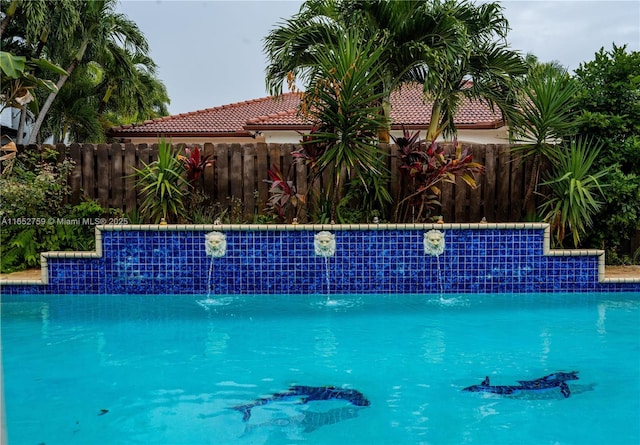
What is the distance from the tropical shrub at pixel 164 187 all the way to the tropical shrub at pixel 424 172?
11.2 feet

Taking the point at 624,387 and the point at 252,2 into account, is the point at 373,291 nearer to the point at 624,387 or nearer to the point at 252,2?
the point at 624,387

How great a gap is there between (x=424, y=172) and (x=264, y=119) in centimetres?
949

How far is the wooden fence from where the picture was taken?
896 centimetres

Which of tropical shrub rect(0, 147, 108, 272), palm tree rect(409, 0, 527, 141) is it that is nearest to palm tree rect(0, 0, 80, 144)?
tropical shrub rect(0, 147, 108, 272)

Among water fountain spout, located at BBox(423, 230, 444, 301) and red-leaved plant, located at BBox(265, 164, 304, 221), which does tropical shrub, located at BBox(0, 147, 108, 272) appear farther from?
water fountain spout, located at BBox(423, 230, 444, 301)

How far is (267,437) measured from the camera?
3.00 meters

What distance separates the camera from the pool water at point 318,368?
312cm

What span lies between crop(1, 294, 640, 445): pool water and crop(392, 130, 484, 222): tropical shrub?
1831 mm

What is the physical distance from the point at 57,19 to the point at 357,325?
1643cm

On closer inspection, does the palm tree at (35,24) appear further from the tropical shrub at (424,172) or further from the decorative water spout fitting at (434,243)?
the decorative water spout fitting at (434,243)

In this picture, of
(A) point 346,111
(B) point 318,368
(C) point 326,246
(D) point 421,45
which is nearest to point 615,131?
(D) point 421,45

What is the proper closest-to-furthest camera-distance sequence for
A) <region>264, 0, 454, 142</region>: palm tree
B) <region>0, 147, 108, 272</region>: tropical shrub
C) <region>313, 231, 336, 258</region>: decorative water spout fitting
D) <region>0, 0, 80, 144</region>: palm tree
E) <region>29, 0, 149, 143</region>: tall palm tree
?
<region>313, 231, 336, 258</region>: decorative water spout fitting
<region>0, 147, 108, 272</region>: tropical shrub
<region>264, 0, 454, 142</region>: palm tree
<region>0, 0, 80, 144</region>: palm tree
<region>29, 0, 149, 143</region>: tall palm tree

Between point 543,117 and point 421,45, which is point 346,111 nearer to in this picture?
point 421,45

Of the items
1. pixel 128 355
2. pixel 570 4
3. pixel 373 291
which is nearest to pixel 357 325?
pixel 373 291
